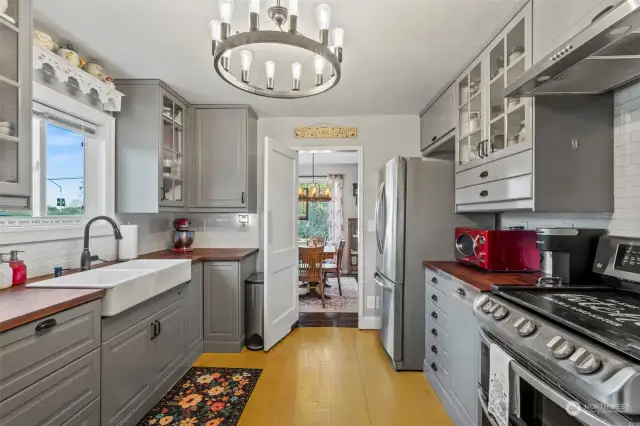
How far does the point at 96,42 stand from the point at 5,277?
60.7 inches

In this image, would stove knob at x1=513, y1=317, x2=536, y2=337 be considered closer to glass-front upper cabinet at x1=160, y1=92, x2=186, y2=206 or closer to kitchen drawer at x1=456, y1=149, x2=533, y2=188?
kitchen drawer at x1=456, y1=149, x2=533, y2=188

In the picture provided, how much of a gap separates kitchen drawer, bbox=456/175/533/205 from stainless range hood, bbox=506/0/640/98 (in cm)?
45

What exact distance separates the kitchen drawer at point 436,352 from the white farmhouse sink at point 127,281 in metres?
1.93

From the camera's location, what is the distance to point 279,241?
3451 mm

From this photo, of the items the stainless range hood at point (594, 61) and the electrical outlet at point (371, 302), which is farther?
the electrical outlet at point (371, 302)

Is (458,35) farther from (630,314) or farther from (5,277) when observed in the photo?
(5,277)

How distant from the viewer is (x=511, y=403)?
1321 millimetres

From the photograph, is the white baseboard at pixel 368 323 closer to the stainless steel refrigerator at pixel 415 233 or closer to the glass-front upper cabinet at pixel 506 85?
the stainless steel refrigerator at pixel 415 233

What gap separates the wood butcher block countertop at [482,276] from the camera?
6.10ft

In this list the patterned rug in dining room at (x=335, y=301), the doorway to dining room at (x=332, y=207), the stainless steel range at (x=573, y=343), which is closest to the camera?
the stainless steel range at (x=573, y=343)

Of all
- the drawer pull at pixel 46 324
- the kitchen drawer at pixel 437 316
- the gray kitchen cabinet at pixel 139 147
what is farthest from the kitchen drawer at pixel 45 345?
the kitchen drawer at pixel 437 316

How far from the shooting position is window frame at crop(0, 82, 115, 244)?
Result: 6.57 ft

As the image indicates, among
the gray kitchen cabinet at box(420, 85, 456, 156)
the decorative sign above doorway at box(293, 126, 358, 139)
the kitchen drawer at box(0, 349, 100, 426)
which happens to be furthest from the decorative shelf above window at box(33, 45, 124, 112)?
the gray kitchen cabinet at box(420, 85, 456, 156)

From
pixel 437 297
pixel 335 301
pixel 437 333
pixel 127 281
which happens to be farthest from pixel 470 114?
pixel 335 301
